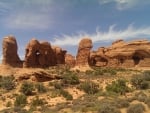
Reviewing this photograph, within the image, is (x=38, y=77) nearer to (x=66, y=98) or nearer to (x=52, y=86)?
(x=52, y=86)

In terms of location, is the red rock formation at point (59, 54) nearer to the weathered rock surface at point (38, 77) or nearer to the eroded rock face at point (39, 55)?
the eroded rock face at point (39, 55)

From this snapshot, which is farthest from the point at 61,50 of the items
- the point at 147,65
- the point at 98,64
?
the point at 147,65

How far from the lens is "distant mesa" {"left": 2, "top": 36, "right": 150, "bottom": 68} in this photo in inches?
2359

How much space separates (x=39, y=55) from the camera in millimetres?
67188

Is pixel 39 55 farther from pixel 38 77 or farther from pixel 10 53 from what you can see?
pixel 38 77

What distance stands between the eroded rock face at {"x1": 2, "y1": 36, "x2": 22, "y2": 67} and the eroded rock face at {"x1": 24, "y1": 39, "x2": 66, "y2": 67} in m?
2.73

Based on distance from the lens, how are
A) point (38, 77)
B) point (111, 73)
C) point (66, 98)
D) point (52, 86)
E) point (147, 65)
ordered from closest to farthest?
1. point (66, 98)
2. point (52, 86)
3. point (38, 77)
4. point (111, 73)
5. point (147, 65)

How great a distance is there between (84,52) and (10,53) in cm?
1569

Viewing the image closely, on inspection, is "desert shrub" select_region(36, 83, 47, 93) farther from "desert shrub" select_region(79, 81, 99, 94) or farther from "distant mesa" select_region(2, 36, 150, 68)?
"distant mesa" select_region(2, 36, 150, 68)

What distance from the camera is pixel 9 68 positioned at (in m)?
64.2

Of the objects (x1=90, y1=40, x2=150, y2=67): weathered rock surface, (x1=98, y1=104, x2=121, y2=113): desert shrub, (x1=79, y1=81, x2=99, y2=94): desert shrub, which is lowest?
(x1=98, y1=104, x2=121, y2=113): desert shrub

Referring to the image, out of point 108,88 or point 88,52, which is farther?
point 88,52

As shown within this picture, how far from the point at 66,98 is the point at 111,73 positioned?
20.1 meters

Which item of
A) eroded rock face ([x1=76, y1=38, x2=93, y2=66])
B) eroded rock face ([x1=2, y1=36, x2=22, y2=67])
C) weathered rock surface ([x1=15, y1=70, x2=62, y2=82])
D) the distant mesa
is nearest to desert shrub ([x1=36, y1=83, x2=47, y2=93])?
weathered rock surface ([x1=15, y1=70, x2=62, y2=82])
